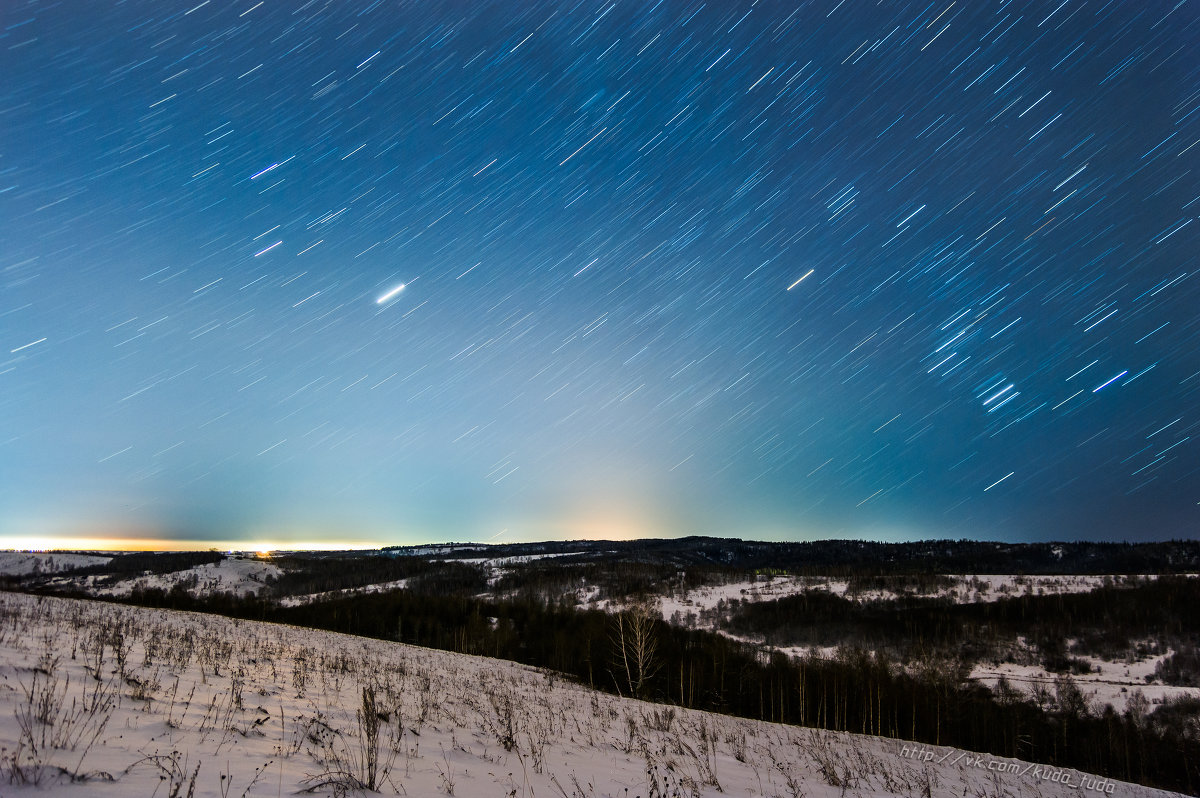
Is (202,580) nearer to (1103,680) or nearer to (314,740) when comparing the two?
A: (314,740)

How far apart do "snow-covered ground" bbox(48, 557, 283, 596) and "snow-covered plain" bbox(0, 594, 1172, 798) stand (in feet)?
539

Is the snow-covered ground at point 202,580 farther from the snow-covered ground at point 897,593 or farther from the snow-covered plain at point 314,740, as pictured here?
the snow-covered plain at point 314,740

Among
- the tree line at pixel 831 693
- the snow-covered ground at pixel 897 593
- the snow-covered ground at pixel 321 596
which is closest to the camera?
the tree line at pixel 831 693

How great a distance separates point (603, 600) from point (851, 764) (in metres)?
150

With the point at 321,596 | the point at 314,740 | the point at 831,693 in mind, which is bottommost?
the point at 831,693

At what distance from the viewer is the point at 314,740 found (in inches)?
278

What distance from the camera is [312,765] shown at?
6.07m

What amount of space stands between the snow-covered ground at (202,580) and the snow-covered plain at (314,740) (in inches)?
6471

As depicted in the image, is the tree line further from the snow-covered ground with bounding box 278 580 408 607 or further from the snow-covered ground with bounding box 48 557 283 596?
the snow-covered ground with bounding box 48 557 283 596

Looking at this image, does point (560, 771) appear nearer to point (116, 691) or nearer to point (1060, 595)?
point (116, 691)

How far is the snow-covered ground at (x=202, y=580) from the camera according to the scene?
15262 centimetres

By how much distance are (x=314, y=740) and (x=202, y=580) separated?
20576 centimetres

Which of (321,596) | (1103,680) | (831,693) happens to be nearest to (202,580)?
(321,596)

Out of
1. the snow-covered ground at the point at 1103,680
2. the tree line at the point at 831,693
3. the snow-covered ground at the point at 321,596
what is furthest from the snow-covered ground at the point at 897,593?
the tree line at the point at 831,693
